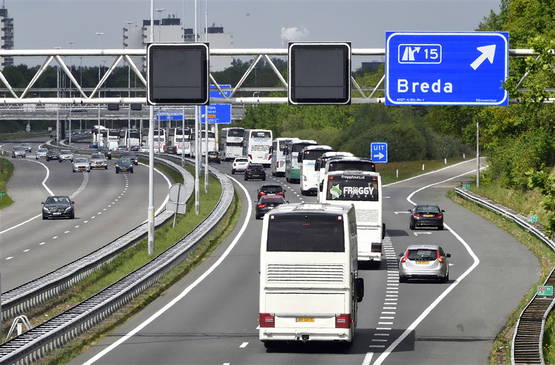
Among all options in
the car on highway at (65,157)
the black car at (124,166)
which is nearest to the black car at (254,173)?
the black car at (124,166)

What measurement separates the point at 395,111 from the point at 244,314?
118658 mm

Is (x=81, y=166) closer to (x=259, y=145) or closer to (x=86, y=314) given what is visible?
(x=259, y=145)

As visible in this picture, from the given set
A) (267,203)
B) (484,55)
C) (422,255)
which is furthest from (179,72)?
(267,203)

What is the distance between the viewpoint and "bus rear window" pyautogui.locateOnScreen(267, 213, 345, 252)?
3080 cm

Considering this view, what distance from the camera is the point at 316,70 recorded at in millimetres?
28906

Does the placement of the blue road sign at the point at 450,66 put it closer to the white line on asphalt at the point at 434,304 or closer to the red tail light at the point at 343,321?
the red tail light at the point at 343,321

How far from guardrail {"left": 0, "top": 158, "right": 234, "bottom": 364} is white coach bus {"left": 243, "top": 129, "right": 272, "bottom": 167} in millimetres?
74972

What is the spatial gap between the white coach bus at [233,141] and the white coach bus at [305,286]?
381 ft

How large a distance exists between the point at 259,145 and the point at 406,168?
15.6 metres

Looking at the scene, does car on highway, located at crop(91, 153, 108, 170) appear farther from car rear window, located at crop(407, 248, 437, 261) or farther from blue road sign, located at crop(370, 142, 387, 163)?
car rear window, located at crop(407, 248, 437, 261)

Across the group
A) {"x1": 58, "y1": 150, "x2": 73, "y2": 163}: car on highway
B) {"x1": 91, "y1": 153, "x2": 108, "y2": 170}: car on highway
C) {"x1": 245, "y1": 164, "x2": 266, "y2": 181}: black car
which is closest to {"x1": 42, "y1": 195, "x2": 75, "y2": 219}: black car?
{"x1": 245, "y1": 164, "x2": 266, "y2": 181}: black car

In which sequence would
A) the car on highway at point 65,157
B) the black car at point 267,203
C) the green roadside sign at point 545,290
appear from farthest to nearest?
the car on highway at point 65,157, the black car at point 267,203, the green roadside sign at point 545,290

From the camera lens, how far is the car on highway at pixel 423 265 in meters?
47.0

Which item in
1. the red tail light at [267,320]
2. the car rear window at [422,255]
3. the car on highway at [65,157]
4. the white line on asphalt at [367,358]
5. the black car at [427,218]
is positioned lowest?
the car on highway at [65,157]
